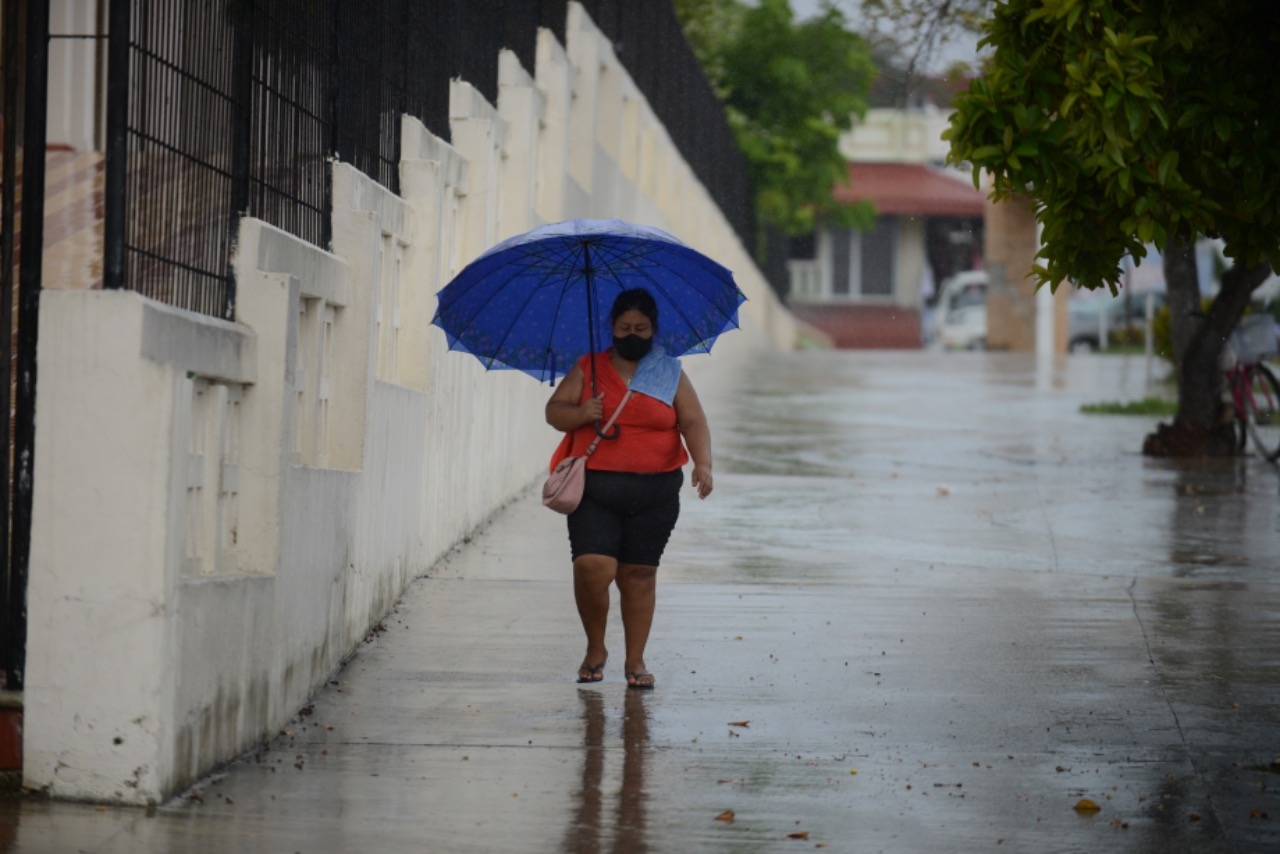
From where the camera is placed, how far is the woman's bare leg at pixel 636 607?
8.39m

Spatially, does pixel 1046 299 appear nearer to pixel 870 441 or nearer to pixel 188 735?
pixel 870 441

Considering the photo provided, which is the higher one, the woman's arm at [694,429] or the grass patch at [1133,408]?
the grass patch at [1133,408]

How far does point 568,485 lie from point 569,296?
919mm

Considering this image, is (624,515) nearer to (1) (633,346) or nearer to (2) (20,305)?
(1) (633,346)

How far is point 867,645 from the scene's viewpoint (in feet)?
31.0

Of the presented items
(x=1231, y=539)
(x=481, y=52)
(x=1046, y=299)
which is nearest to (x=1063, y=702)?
(x=1231, y=539)

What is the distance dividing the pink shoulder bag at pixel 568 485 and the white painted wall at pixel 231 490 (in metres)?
0.84

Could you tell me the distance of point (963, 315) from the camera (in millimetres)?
59812

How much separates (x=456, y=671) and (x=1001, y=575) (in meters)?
4.14

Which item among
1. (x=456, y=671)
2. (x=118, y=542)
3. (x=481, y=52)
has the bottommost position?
(x=456, y=671)

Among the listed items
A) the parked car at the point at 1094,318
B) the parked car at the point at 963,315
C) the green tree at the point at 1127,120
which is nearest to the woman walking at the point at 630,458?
the green tree at the point at 1127,120

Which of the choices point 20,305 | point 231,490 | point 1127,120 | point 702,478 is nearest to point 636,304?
point 702,478

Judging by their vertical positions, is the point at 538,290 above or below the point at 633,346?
above

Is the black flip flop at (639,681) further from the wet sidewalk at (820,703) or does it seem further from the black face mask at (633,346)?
the black face mask at (633,346)
